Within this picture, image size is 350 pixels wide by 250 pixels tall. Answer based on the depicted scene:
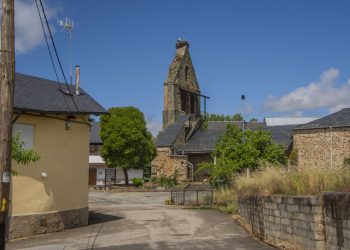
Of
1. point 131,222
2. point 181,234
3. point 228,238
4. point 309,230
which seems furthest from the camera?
point 131,222

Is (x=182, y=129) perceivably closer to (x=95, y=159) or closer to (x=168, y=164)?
(x=168, y=164)

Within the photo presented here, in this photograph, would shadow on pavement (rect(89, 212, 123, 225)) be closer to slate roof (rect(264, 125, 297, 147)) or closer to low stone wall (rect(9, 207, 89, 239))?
low stone wall (rect(9, 207, 89, 239))

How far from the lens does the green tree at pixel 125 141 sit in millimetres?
43938

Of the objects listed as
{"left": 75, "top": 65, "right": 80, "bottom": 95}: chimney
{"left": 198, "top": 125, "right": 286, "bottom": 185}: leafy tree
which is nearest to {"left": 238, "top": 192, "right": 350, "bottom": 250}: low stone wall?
{"left": 75, "top": 65, "right": 80, "bottom": 95}: chimney

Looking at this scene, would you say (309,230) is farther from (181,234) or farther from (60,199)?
(60,199)

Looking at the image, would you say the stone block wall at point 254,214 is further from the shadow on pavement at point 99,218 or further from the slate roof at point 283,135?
the slate roof at point 283,135

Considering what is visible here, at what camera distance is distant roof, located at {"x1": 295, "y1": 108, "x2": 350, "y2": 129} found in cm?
3469

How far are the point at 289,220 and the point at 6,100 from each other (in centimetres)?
717

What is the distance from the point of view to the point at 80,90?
62.6ft

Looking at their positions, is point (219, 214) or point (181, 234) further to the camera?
point (219, 214)

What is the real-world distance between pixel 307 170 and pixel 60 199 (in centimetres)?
871

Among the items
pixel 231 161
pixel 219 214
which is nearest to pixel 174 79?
pixel 231 161

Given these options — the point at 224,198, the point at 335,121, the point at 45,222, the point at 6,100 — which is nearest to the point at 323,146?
the point at 335,121

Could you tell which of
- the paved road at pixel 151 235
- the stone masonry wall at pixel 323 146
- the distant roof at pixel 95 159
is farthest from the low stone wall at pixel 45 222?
the distant roof at pixel 95 159
